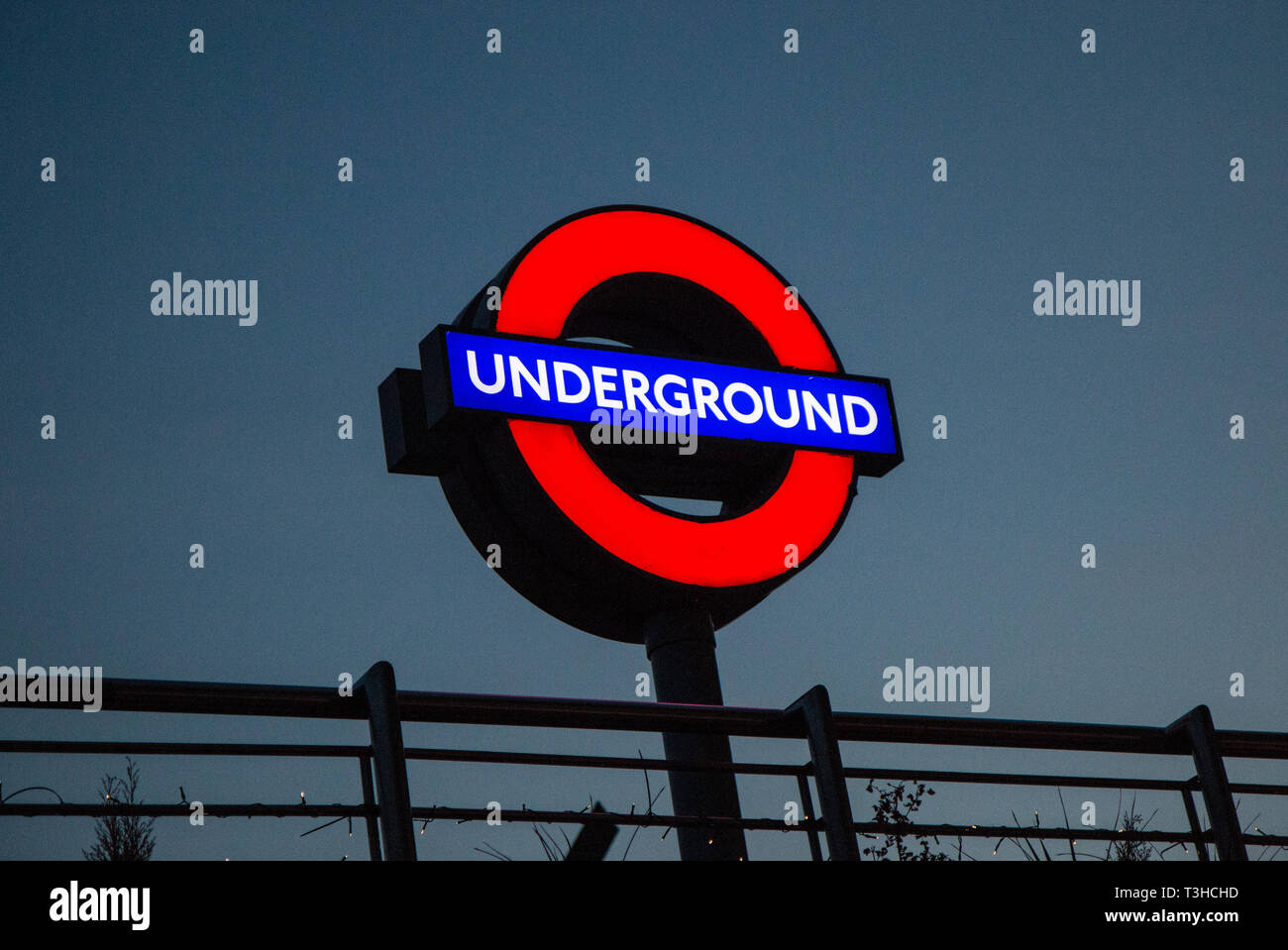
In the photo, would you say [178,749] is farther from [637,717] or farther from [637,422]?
[637,422]

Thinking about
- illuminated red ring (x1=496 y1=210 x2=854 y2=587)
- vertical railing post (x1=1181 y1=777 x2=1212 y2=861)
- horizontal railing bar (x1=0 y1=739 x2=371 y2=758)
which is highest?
illuminated red ring (x1=496 y1=210 x2=854 y2=587)

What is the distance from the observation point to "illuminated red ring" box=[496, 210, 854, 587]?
787 centimetres

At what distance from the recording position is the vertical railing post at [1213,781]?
18.6 feet

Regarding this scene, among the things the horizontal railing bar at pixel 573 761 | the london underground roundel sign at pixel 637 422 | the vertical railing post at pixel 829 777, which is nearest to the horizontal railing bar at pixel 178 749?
the horizontal railing bar at pixel 573 761

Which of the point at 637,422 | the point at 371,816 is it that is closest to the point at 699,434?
the point at 637,422

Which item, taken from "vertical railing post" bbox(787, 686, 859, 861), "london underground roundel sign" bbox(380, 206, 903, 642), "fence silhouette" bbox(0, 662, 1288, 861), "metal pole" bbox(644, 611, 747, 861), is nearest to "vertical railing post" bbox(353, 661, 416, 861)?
"fence silhouette" bbox(0, 662, 1288, 861)

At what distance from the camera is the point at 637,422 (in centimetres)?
841

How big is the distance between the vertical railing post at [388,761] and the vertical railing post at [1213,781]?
3251 millimetres

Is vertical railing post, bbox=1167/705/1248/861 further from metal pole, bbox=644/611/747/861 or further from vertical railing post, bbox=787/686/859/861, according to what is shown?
metal pole, bbox=644/611/747/861

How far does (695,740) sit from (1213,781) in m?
2.60

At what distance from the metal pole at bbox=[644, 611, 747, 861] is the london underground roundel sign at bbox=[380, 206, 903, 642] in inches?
5.6

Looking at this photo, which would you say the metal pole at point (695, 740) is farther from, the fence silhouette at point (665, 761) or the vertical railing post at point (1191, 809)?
the vertical railing post at point (1191, 809)
